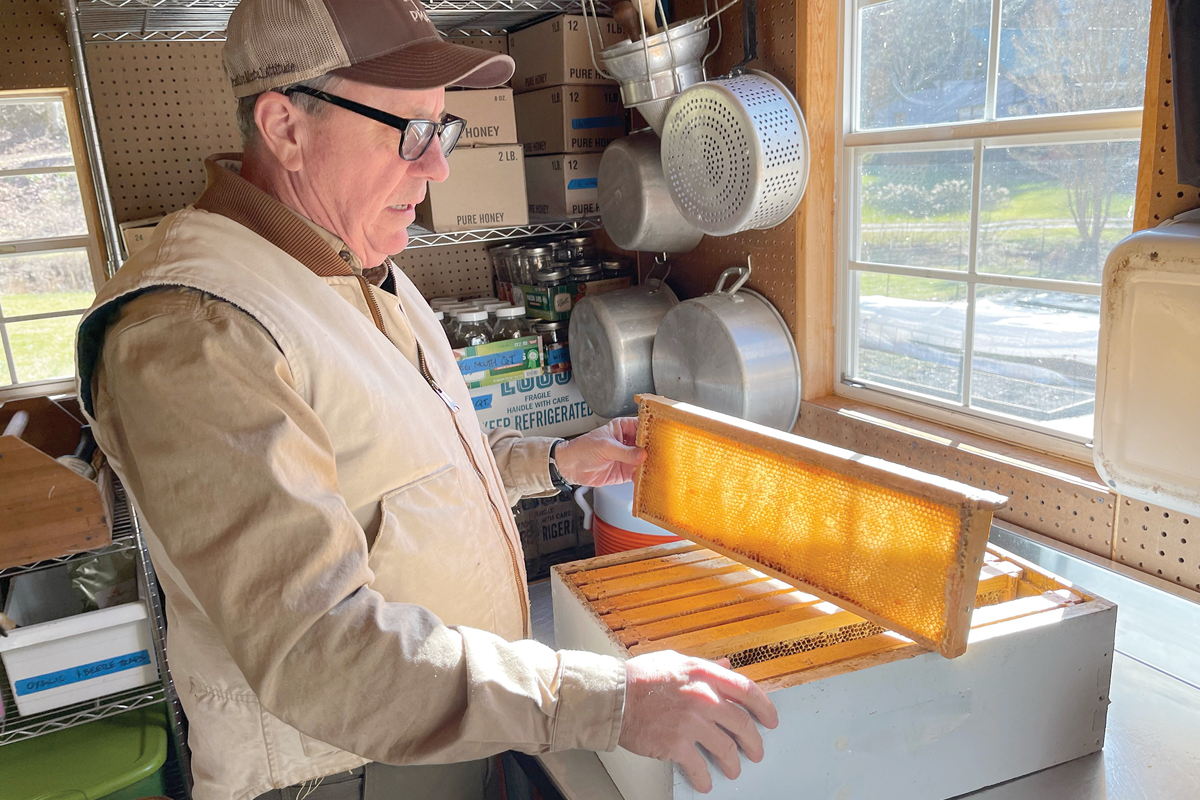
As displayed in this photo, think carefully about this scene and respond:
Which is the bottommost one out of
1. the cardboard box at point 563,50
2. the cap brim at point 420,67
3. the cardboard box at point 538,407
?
the cardboard box at point 538,407

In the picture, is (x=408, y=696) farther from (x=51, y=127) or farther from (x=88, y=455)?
(x=51, y=127)

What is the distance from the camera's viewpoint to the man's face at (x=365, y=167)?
3.43ft

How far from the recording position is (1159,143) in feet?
4.59

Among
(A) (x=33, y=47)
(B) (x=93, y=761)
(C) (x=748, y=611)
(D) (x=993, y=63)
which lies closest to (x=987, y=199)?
(D) (x=993, y=63)

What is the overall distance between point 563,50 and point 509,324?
0.90 metres

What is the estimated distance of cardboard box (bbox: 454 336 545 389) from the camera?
8.86ft

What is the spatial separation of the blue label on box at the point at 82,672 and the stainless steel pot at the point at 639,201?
1762 millimetres

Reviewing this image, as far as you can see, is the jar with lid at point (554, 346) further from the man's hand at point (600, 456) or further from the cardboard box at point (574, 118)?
the man's hand at point (600, 456)

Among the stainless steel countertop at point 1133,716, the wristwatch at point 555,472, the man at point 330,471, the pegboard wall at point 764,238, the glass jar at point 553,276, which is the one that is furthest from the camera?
the glass jar at point 553,276

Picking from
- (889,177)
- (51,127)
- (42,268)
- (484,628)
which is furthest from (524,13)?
(484,628)

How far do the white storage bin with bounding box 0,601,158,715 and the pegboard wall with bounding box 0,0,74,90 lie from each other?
1711 millimetres

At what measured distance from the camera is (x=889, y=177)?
2.12 m

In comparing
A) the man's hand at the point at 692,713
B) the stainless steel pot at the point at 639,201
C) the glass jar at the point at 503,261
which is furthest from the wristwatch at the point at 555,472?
the glass jar at the point at 503,261

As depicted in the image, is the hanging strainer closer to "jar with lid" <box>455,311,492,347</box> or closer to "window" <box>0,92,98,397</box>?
"jar with lid" <box>455,311,492,347</box>
